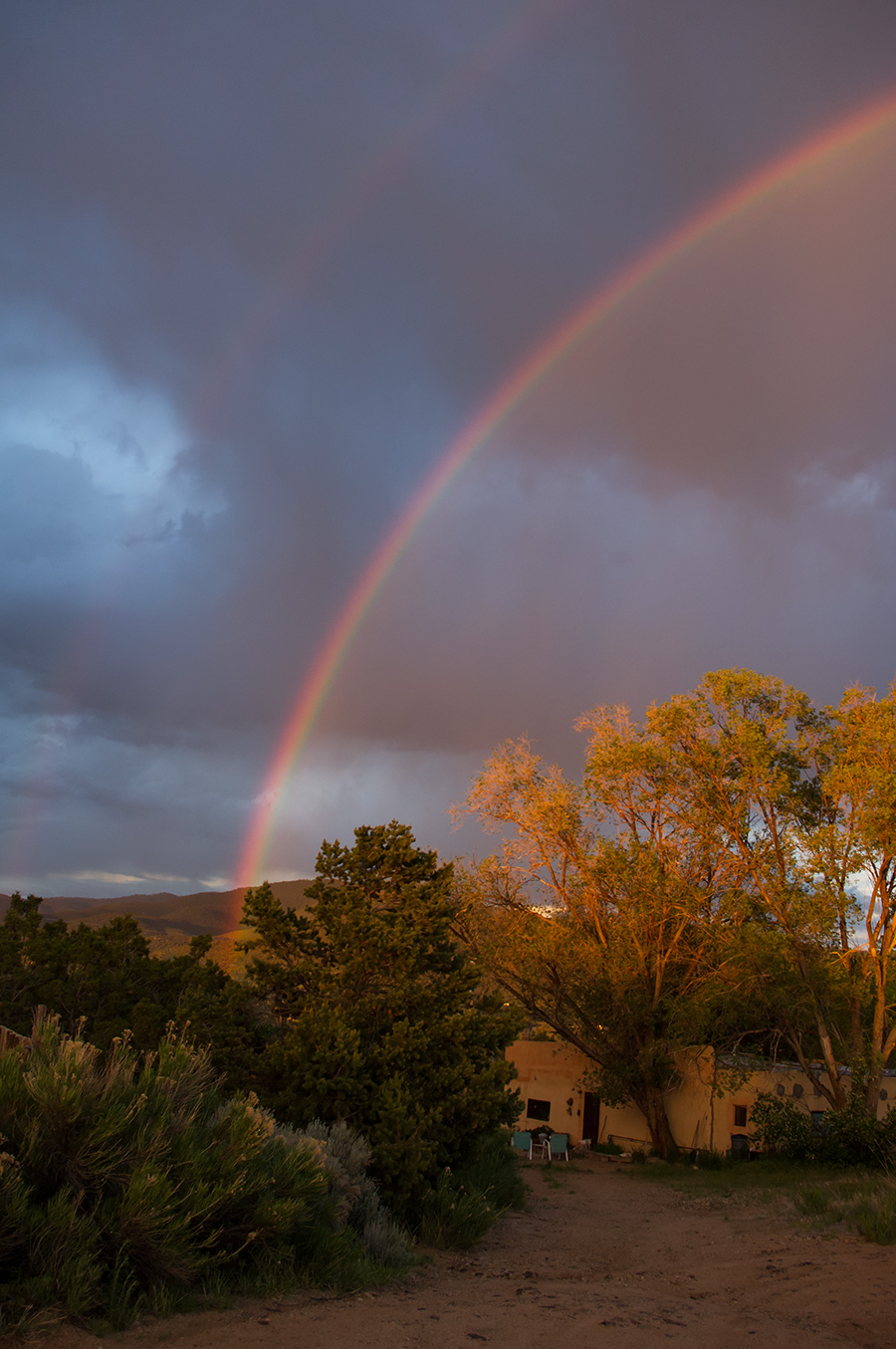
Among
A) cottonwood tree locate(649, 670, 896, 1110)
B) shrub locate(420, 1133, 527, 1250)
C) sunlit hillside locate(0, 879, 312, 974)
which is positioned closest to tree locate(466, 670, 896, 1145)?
cottonwood tree locate(649, 670, 896, 1110)

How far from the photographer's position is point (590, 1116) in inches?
1163

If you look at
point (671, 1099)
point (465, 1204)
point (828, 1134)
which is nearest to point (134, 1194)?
point (465, 1204)

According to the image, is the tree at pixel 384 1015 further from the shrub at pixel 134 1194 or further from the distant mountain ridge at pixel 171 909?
the distant mountain ridge at pixel 171 909

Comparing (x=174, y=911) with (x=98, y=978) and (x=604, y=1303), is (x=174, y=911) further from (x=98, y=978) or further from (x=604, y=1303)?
(x=604, y=1303)

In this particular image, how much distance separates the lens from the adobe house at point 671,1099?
2417 cm

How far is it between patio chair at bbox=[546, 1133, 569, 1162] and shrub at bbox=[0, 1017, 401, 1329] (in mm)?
19948

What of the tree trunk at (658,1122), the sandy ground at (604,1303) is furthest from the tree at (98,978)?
the tree trunk at (658,1122)

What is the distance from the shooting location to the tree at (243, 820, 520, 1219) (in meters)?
11.6

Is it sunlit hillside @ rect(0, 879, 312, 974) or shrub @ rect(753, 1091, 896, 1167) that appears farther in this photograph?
sunlit hillside @ rect(0, 879, 312, 974)

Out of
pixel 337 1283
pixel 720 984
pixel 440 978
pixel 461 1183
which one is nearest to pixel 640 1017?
pixel 720 984

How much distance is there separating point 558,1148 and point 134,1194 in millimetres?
22653

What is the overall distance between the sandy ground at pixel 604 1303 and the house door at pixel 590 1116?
674 inches

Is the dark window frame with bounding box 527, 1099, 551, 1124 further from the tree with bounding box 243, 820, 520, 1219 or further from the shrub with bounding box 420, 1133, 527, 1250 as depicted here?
the tree with bounding box 243, 820, 520, 1219

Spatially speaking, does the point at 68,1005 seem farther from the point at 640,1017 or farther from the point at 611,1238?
the point at 640,1017
